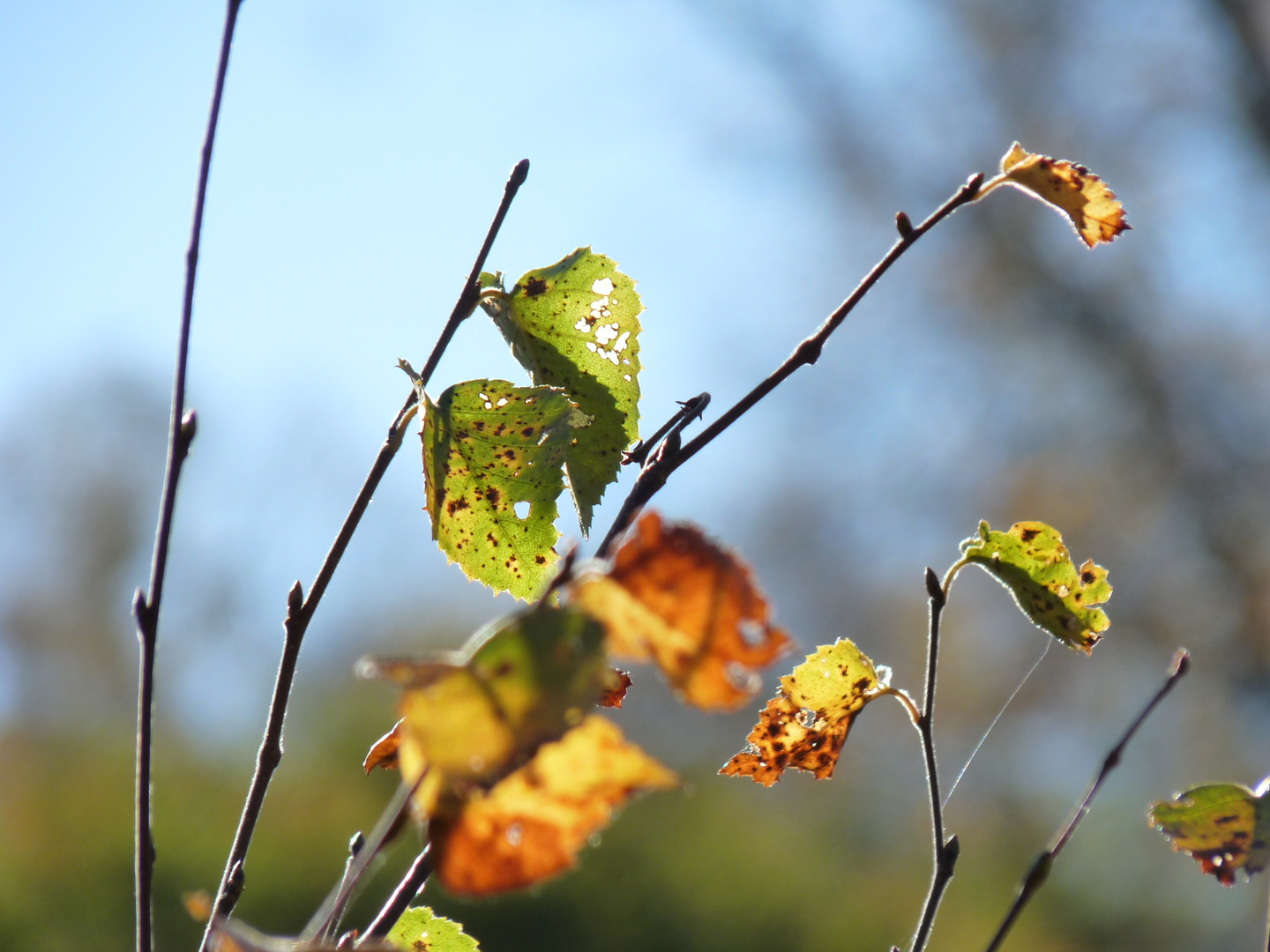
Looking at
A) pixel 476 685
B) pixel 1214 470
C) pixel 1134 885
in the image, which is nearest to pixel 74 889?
pixel 476 685

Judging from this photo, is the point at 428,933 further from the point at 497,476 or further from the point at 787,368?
the point at 787,368

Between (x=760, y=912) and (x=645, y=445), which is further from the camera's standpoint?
(x=760, y=912)

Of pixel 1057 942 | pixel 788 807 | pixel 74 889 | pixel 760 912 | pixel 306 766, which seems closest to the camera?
pixel 74 889

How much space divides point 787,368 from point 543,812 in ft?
0.99

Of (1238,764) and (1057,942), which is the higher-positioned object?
(1238,764)

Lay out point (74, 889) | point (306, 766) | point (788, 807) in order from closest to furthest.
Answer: point (74, 889)
point (306, 766)
point (788, 807)

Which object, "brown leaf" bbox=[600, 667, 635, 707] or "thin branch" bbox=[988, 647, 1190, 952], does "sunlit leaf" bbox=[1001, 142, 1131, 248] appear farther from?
"brown leaf" bbox=[600, 667, 635, 707]

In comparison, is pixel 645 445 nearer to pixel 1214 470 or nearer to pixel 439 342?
pixel 439 342

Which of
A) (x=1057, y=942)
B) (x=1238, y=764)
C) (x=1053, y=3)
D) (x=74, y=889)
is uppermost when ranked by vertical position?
(x=1053, y=3)

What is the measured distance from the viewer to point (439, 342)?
54 cm

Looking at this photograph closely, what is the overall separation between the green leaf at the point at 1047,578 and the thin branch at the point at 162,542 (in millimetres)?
404

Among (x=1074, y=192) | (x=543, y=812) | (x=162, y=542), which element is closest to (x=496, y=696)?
(x=543, y=812)

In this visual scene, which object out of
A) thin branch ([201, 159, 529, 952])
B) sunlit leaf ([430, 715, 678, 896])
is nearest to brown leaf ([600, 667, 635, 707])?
thin branch ([201, 159, 529, 952])

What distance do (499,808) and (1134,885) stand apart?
27.3ft
